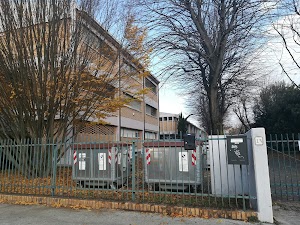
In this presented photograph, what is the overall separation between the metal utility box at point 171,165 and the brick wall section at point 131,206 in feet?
3.35

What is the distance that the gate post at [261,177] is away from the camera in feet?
15.6

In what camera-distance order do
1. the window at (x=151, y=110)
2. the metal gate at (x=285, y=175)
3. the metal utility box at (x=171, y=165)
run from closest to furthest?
the metal gate at (x=285, y=175)
the metal utility box at (x=171, y=165)
the window at (x=151, y=110)

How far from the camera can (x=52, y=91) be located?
8289mm

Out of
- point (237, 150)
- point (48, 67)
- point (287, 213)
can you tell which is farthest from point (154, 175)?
point (48, 67)

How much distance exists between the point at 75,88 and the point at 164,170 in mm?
4619

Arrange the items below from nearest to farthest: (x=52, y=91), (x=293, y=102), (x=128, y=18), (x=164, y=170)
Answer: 1. (x=164, y=170)
2. (x=52, y=91)
3. (x=128, y=18)
4. (x=293, y=102)

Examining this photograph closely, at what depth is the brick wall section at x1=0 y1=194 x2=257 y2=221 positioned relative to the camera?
16.2 feet

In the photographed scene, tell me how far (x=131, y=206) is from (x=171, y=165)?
1639 millimetres

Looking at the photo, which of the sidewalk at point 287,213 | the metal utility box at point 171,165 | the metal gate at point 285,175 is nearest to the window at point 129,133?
the metal gate at point 285,175

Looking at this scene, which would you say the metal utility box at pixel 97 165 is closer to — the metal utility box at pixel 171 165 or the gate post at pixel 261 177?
the metal utility box at pixel 171 165

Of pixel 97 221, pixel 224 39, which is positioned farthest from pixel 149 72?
pixel 97 221

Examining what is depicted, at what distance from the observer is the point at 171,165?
660cm

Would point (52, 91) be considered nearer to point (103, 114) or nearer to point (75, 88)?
point (75, 88)

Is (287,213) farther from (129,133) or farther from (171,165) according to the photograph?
(129,133)
